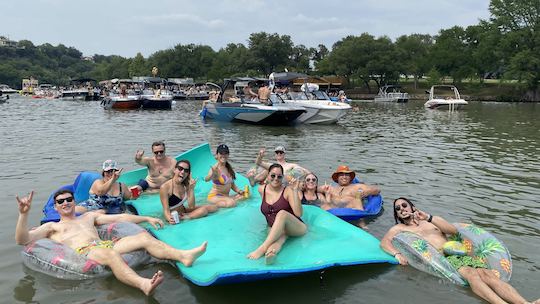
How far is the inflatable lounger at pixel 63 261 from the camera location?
5.18 m

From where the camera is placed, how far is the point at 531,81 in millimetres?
50406

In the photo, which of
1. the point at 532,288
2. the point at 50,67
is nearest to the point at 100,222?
the point at 532,288

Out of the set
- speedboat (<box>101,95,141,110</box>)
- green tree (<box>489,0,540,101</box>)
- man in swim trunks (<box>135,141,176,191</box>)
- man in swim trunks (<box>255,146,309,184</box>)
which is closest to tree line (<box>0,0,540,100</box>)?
green tree (<box>489,0,540,101</box>)

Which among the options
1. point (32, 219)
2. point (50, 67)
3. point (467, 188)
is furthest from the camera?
point (50, 67)

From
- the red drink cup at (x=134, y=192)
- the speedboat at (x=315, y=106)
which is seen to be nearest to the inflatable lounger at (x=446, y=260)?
the red drink cup at (x=134, y=192)

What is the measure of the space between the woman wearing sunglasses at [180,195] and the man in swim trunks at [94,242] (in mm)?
1074

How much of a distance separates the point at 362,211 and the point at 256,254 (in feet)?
8.84

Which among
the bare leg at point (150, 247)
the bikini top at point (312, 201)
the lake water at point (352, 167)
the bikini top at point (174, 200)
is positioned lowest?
the lake water at point (352, 167)

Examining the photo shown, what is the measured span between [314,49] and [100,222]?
90135 mm

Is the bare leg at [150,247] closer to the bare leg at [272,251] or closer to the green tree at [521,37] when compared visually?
the bare leg at [272,251]

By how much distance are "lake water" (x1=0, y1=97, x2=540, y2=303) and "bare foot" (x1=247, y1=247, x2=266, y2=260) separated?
0.31m

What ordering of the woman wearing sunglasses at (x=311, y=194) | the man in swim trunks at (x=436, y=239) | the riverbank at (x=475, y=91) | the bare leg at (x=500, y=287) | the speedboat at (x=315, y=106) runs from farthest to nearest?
the riverbank at (x=475, y=91), the speedboat at (x=315, y=106), the woman wearing sunglasses at (x=311, y=194), the man in swim trunks at (x=436, y=239), the bare leg at (x=500, y=287)

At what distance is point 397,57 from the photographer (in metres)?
64.3

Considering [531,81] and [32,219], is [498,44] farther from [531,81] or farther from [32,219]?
[32,219]
